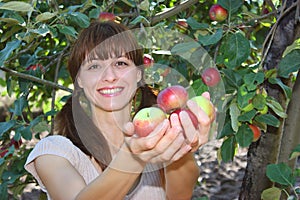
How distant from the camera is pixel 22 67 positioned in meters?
2.33

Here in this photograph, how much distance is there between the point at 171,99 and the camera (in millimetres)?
1218

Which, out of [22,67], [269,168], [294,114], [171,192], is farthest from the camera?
[22,67]

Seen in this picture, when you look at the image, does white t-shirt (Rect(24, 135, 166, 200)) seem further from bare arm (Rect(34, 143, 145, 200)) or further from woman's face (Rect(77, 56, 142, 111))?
woman's face (Rect(77, 56, 142, 111))

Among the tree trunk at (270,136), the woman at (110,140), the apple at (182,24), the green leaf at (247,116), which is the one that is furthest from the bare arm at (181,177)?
the apple at (182,24)

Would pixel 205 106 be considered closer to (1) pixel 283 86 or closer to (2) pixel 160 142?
(2) pixel 160 142

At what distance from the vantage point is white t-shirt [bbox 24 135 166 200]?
4.73 ft

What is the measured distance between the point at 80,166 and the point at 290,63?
64 centimetres

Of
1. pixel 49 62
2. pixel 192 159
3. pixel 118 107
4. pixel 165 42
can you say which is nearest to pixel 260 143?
pixel 165 42

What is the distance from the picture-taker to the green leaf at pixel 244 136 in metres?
1.64

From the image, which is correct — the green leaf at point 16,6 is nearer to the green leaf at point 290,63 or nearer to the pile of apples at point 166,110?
the pile of apples at point 166,110

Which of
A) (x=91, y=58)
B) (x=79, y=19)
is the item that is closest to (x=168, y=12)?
(x=79, y=19)

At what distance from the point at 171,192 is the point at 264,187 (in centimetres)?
55

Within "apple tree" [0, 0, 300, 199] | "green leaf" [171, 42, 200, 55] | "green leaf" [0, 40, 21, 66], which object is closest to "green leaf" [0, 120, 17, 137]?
"apple tree" [0, 0, 300, 199]

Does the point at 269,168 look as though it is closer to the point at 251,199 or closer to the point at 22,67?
the point at 251,199
